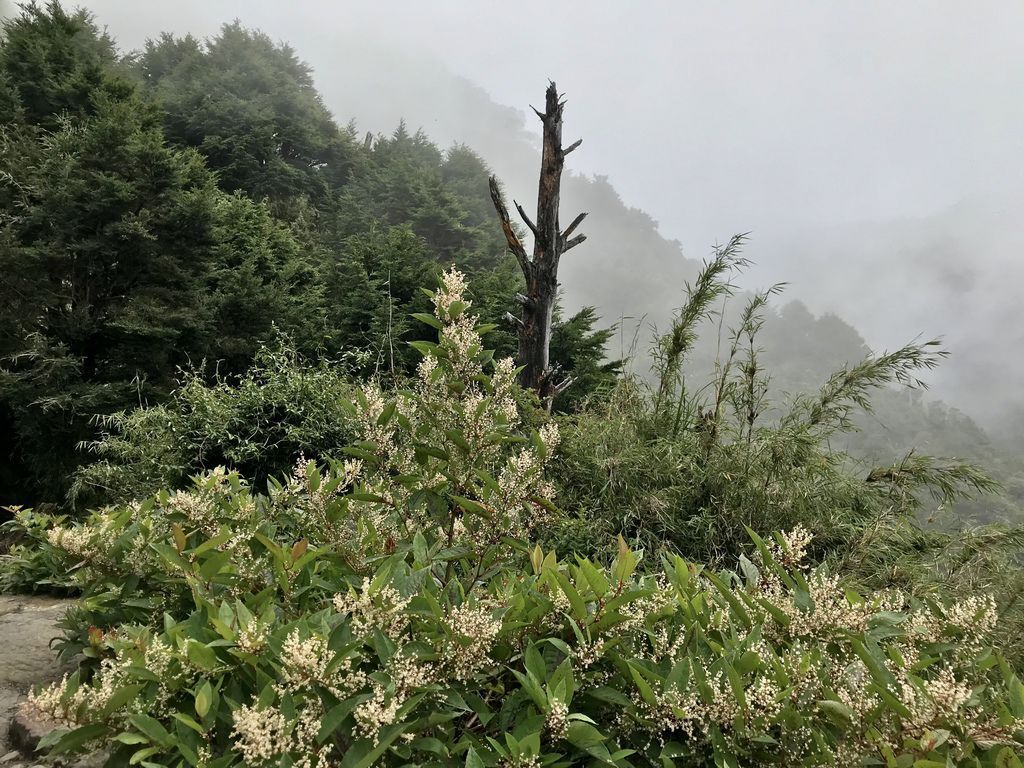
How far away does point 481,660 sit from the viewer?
973mm

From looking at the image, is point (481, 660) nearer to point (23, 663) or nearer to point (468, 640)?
point (468, 640)

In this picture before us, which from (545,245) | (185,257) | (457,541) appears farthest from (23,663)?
(185,257)

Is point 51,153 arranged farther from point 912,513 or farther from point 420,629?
point 912,513

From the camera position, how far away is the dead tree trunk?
18.3ft

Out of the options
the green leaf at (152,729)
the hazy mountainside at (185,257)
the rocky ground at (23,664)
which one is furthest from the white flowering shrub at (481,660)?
the hazy mountainside at (185,257)

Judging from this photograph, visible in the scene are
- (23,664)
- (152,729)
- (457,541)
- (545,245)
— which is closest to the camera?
(152,729)

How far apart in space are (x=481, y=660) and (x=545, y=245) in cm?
508

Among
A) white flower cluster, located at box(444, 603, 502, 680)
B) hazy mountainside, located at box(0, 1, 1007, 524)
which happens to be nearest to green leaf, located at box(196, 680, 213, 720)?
white flower cluster, located at box(444, 603, 502, 680)

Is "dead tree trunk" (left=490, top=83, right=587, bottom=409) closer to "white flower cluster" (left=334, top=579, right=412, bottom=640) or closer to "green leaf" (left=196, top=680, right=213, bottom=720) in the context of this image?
"white flower cluster" (left=334, top=579, right=412, bottom=640)

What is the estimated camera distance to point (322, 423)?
5.28 metres

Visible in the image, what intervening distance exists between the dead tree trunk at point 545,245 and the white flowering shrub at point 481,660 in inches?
167

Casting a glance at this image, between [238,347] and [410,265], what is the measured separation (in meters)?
4.39

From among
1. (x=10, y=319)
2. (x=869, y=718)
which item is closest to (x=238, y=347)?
(x=10, y=319)

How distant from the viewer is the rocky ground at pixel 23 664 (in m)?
1.66
